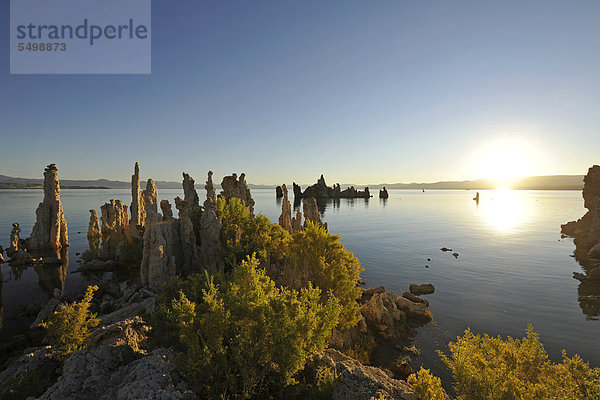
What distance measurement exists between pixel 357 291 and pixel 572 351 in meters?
25.9

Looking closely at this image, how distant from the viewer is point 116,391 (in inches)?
504

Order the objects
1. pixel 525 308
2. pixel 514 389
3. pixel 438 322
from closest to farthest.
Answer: pixel 514 389, pixel 438 322, pixel 525 308

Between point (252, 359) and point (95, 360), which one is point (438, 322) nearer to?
point (252, 359)

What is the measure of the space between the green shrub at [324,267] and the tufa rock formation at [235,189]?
2008 cm

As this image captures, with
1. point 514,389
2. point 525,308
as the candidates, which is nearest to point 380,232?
point 525,308

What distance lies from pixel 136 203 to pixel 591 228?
119835 millimetres

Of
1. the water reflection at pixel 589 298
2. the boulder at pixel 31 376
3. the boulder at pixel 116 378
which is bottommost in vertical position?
the water reflection at pixel 589 298

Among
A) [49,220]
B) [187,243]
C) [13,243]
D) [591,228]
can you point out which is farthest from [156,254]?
[591,228]

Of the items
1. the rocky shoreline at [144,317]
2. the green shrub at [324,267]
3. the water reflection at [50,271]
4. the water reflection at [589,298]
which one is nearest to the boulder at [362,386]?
the rocky shoreline at [144,317]

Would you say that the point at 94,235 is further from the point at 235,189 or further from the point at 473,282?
the point at 473,282

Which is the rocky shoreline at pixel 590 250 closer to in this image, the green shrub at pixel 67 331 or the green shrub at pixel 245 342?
the green shrub at pixel 245 342

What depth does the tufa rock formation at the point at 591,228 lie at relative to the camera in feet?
206

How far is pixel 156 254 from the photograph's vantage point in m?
33.3

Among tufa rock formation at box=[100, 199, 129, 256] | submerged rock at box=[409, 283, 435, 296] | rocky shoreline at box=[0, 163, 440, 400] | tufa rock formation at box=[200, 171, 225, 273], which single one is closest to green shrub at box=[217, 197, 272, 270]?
tufa rock formation at box=[200, 171, 225, 273]
